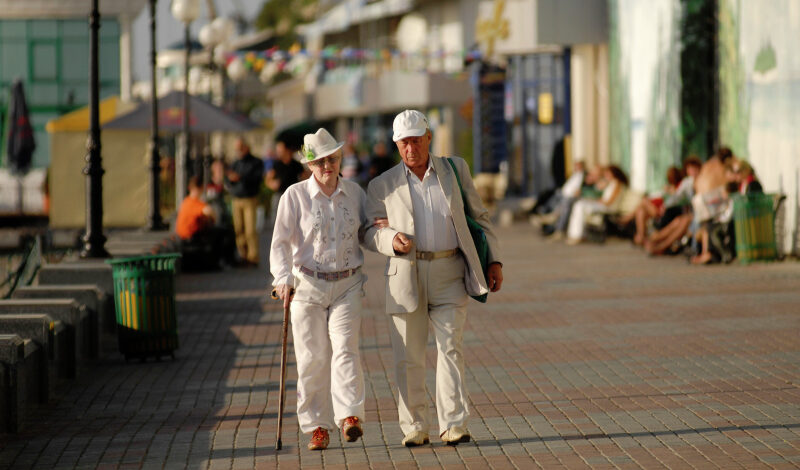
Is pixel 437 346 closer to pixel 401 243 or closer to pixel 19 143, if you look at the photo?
pixel 401 243

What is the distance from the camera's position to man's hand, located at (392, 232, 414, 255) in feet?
24.5

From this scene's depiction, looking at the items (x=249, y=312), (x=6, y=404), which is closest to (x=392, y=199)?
(x=6, y=404)

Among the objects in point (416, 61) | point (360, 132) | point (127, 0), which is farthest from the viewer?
point (360, 132)

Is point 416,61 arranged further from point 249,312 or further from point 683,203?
point 249,312

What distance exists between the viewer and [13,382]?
27.2 ft

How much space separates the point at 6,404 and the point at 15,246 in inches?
792

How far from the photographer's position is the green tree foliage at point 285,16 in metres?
81.6

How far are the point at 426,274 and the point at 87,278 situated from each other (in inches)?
250

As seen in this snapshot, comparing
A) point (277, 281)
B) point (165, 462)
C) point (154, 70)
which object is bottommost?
point (165, 462)

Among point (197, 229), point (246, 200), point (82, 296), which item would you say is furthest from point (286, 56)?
point (82, 296)

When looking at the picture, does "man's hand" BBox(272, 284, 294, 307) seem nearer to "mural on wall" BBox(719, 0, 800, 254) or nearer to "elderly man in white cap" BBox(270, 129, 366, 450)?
"elderly man in white cap" BBox(270, 129, 366, 450)

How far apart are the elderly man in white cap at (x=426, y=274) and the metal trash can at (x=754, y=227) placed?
1073 cm

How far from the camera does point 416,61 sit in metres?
53.7

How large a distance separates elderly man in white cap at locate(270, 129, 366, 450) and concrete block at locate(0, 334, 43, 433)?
1799 mm
